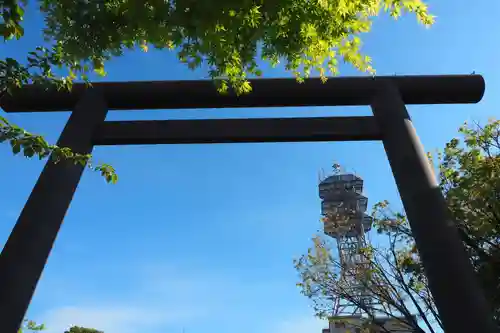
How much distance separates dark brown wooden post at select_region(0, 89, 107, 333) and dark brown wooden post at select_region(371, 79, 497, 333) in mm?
3237

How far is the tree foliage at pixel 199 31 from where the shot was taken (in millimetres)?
2275

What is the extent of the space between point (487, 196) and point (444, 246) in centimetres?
398

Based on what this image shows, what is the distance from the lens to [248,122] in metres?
4.25

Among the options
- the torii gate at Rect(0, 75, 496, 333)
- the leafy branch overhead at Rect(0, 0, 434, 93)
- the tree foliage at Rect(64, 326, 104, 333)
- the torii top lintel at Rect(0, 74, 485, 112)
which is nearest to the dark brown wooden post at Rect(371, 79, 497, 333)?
the torii gate at Rect(0, 75, 496, 333)

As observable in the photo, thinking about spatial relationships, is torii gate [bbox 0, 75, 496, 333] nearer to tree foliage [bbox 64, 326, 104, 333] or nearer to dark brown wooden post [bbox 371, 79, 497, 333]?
dark brown wooden post [bbox 371, 79, 497, 333]

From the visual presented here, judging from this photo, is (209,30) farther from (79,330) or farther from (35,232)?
(79,330)

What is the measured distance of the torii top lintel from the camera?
14.1 ft

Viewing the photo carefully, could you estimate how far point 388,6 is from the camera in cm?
296

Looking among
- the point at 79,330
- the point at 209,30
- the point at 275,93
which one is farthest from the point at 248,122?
the point at 79,330

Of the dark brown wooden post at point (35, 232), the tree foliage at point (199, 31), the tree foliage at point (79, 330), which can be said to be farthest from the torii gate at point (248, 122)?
the tree foliage at point (79, 330)

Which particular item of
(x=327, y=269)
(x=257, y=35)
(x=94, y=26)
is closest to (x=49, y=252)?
(x=94, y=26)

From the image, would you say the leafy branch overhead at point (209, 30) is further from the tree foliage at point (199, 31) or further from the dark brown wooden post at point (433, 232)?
the dark brown wooden post at point (433, 232)

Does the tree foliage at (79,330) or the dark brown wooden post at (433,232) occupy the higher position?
the tree foliage at (79,330)

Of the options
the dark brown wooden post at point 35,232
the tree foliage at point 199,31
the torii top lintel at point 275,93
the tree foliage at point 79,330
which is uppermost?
the tree foliage at point 79,330
